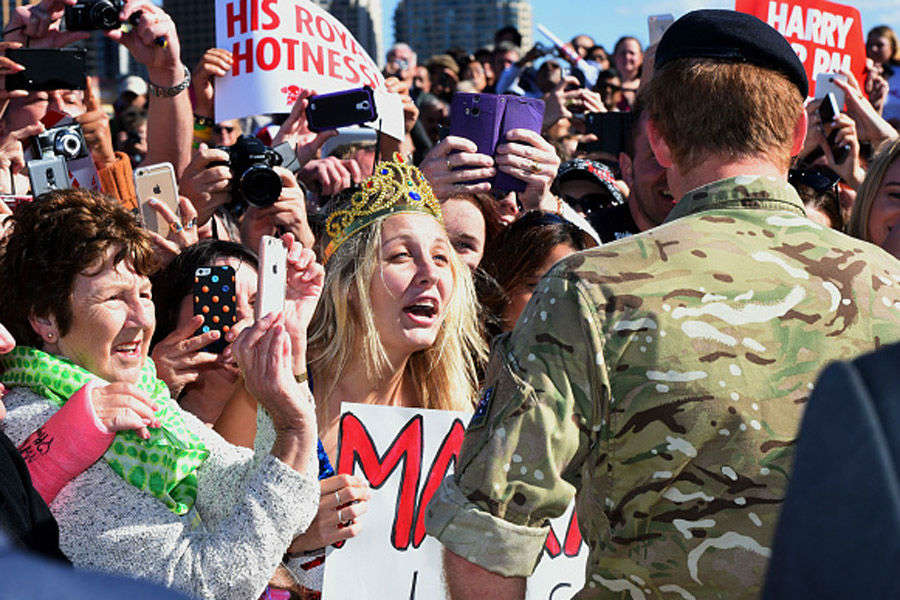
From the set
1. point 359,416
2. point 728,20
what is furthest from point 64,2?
point 728,20

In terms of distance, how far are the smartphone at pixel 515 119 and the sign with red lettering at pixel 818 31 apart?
192cm

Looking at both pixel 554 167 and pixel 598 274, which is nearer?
pixel 598 274

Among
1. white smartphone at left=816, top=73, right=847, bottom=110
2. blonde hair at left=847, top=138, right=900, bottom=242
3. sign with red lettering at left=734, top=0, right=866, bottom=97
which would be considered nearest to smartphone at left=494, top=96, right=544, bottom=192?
blonde hair at left=847, top=138, right=900, bottom=242

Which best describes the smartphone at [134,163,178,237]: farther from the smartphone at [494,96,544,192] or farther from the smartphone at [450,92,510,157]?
the smartphone at [494,96,544,192]

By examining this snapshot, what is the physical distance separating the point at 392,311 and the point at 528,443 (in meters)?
1.63

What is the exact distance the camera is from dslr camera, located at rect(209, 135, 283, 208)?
411cm

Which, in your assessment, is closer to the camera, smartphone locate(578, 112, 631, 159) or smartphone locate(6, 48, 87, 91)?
smartphone locate(6, 48, 87, 91)

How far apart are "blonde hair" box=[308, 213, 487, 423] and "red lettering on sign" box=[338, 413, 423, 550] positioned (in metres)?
0.22

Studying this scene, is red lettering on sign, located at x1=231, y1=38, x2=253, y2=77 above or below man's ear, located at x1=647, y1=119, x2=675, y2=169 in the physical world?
below

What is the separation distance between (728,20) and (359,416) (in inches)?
60.4

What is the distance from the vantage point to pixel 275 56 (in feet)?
16.6

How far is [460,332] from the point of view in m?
3.59

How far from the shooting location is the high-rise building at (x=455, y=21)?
146 m

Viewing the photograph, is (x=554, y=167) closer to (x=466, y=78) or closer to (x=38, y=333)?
(x=38, y=333)
